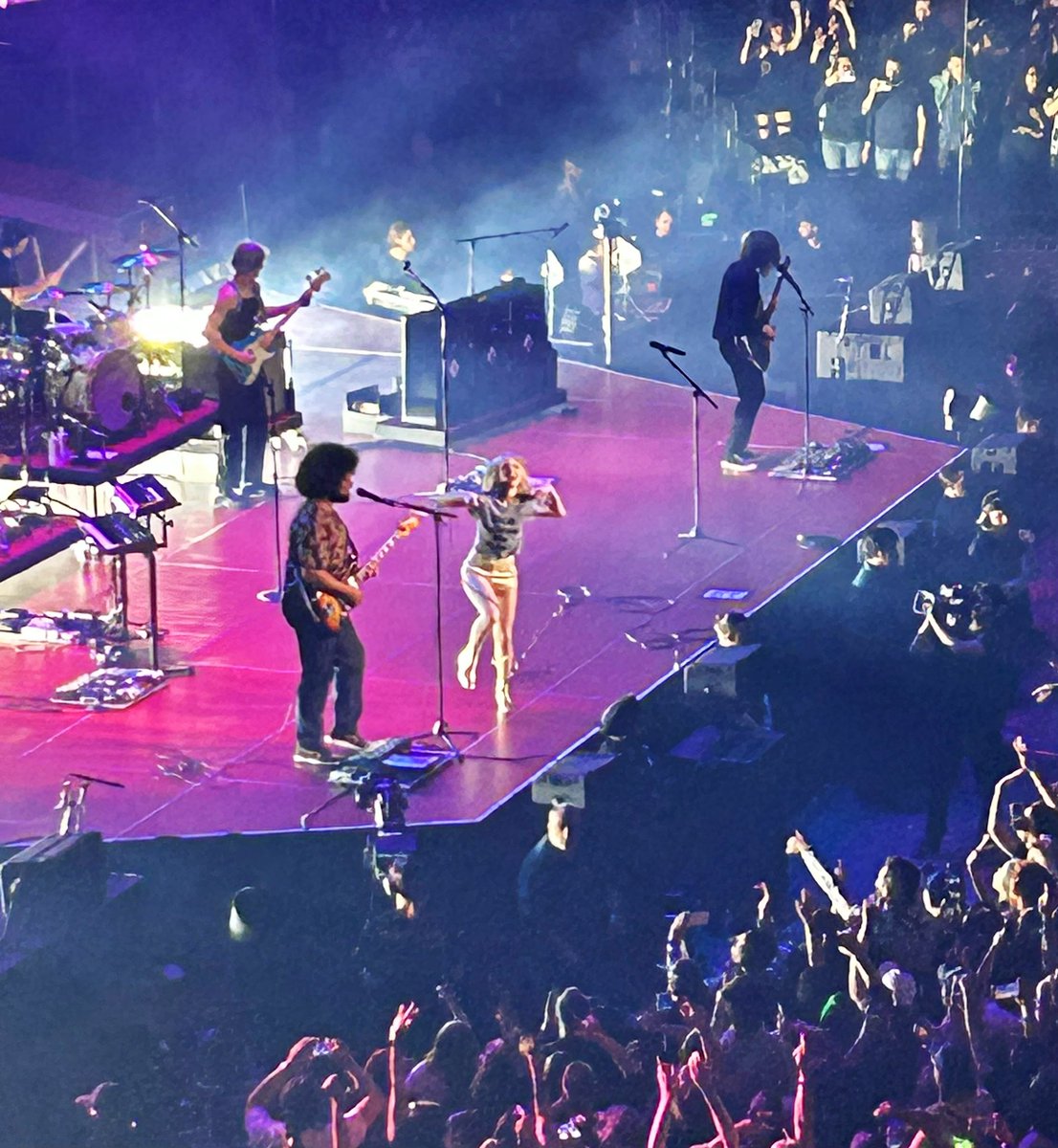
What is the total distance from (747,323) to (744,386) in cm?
42

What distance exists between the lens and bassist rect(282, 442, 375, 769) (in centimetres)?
967

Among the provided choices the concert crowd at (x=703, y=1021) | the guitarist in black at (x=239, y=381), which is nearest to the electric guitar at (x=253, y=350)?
the guitarist in black at (x=239, y=381)

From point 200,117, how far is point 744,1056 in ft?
47.9

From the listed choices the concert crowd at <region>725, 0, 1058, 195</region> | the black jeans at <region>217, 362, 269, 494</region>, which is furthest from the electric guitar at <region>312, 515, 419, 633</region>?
the concert crowd at <region>725, 0, 1058, 195</region>

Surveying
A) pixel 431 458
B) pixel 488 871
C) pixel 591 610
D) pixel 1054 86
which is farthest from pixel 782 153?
pixel 488 871

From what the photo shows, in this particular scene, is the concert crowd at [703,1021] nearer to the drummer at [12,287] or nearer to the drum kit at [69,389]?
the drum kit at [69,389]

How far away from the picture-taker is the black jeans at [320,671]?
9883 mm

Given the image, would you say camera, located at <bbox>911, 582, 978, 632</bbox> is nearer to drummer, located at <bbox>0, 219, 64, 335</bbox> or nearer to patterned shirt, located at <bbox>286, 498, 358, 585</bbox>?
patterned shirt, located at <bbox>286, 498, 358, 585</bbox>

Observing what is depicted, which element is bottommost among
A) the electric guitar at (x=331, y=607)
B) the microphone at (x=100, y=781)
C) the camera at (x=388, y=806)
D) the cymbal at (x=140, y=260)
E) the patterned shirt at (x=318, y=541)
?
the microphone at (x=100, y=781)

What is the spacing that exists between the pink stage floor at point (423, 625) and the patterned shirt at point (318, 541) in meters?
0.92

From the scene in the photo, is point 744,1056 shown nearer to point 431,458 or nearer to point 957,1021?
point 957,1021

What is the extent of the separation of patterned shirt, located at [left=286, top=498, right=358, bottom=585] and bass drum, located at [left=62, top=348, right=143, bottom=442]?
304 cm

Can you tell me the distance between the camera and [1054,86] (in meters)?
19.7

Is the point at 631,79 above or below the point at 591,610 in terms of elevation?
above
